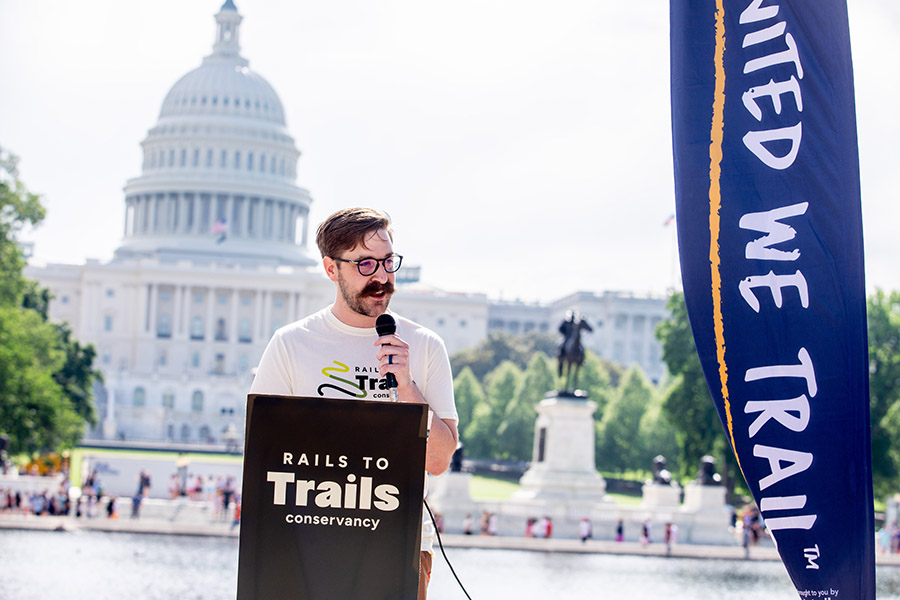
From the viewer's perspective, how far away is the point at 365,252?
5703mm

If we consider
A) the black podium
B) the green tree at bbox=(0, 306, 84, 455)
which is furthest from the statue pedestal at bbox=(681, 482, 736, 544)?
the black podium

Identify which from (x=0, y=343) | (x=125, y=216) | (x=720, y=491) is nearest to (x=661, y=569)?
(x=720, y=491)

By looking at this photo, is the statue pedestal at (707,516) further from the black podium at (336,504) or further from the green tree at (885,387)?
the black podium at (336,504)

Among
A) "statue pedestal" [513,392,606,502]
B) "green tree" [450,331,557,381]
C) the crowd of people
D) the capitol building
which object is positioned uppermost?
the capitol building

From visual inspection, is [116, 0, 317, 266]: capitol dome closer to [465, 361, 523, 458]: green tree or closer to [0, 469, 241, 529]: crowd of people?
[465, 361, 523, 458]: green tree

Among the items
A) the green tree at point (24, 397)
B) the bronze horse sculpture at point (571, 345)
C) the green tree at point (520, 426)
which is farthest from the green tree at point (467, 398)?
the bronze horse sculpture at point (571, 345)

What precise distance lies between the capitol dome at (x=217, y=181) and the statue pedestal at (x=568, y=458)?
108m

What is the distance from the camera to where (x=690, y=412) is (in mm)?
54750

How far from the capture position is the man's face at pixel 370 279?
5.71 metres

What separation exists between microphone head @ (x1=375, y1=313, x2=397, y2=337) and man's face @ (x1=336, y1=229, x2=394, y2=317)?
0.35 ft

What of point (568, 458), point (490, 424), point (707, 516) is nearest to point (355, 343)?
point (707, 516)

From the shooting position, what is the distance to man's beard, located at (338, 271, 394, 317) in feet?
18.8

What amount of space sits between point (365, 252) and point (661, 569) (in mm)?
24415

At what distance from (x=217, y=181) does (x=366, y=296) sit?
144450mm
